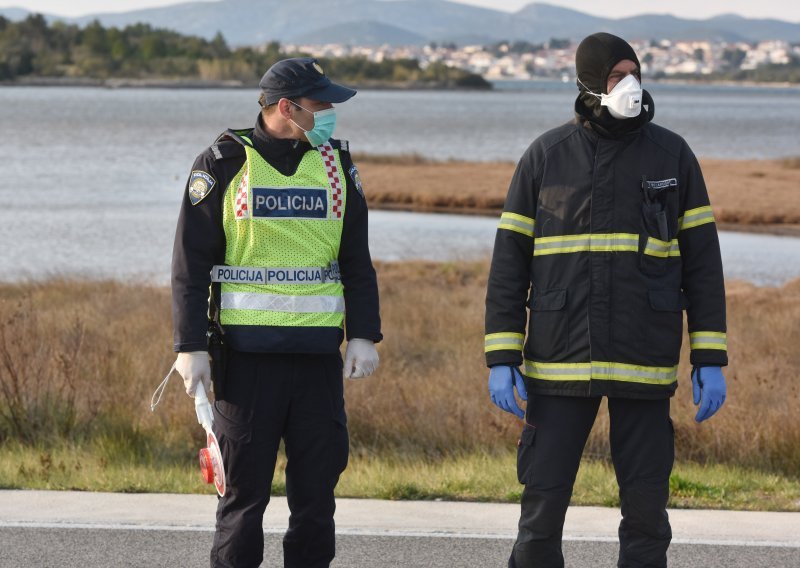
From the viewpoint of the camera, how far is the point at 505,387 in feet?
13.7

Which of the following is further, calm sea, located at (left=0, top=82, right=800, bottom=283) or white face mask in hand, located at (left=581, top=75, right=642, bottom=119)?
calm sea, located at (left=0, top=82, right=800, bottom=283)

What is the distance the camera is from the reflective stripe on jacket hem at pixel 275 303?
164 inches

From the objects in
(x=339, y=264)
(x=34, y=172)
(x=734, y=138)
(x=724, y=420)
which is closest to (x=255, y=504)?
(x=339, y=264)

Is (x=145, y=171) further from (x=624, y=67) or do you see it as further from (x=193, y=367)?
(x=624, y=67)

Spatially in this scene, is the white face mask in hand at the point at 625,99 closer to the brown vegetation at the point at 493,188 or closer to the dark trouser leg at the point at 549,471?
the dark trouser leg at the point at 549,471

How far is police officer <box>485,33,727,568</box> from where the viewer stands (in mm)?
4098

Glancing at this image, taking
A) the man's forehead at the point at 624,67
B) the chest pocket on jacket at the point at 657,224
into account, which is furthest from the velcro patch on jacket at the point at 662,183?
the man's forehead at the point at 624,67

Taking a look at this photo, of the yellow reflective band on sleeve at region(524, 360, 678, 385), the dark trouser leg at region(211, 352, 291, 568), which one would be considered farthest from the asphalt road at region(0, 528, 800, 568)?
the yellow reflective band on sleeve at region(524, 360, 678, 385)

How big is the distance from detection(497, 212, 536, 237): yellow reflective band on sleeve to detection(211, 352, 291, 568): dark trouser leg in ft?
2.86

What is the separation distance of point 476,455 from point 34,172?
42.3 metres

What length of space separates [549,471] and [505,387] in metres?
0.31

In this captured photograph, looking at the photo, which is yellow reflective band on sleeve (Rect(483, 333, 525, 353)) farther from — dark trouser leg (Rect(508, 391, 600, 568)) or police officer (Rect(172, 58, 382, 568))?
police officer (Rect(172, 58, 382, 568))

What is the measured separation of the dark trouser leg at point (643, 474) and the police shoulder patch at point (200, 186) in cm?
150

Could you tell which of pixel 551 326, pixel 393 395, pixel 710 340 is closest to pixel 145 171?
pixel 393 395
